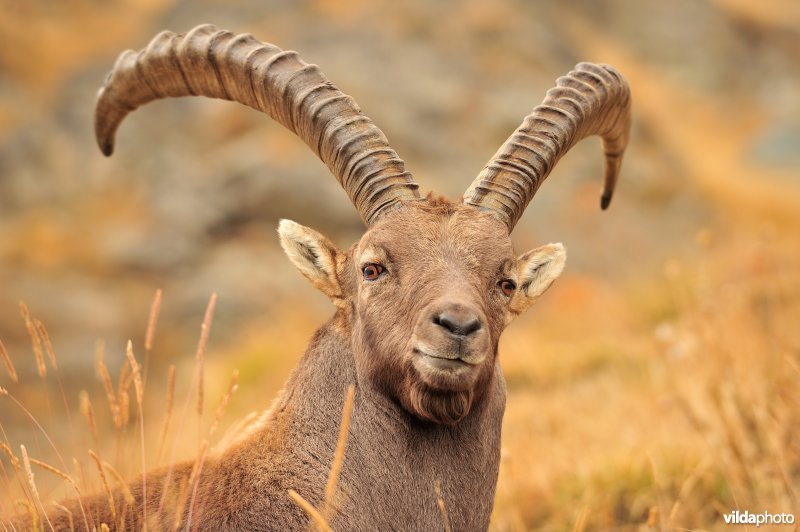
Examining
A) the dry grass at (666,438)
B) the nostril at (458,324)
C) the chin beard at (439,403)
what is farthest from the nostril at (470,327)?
the dry grass at (666,438)

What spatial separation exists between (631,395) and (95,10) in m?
21.9

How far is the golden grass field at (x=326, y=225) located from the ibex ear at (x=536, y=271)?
394 centimetres

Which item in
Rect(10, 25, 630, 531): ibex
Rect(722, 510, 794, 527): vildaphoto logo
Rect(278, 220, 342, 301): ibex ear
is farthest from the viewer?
Rect(722, 510, 794, 527): vildaphoto logo

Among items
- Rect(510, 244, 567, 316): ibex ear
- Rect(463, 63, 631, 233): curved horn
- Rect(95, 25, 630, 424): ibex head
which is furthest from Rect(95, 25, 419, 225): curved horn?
Rect(510, 244, 567, 316): ibex ear

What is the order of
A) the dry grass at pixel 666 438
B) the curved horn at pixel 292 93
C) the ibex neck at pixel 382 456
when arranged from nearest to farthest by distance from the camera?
the ibex neck at pixel 382 456, the curved horn at pixel 292 93, the dry grass at pixel 666 438

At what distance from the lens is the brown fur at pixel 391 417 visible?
4.46 meters

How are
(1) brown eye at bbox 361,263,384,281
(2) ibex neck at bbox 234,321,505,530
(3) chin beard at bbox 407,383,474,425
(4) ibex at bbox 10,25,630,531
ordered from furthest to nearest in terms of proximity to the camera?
(1) brown eye at bbox 361,263,384,281 → (2) ibex neck at bbox 234,321,505,530 → (4) ibex at bbox 10,25,630,531 → (3) chin beard at bbox 407,383,474,425

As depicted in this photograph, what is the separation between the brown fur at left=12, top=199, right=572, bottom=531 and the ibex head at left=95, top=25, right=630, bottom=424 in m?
0.01

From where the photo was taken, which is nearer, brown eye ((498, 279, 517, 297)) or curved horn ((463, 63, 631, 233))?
brown eye ((498, 279, 517, 297))

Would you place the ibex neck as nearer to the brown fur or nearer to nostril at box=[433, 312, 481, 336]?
the brown fur

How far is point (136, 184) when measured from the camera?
22203mm

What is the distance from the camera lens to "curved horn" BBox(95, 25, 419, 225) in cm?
507

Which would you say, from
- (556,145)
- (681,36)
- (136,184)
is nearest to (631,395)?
(556,145)

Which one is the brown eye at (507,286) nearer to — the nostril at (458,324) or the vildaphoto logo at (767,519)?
the nostril at (458,324)
